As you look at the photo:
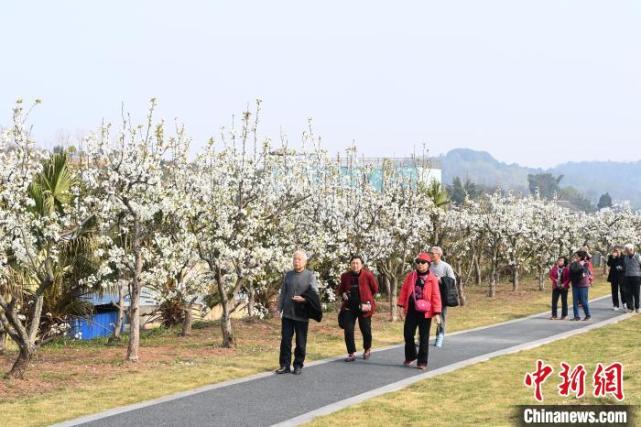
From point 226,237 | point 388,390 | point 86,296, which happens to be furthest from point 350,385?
point 86,296

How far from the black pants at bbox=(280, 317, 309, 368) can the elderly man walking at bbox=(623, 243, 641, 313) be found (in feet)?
42.8

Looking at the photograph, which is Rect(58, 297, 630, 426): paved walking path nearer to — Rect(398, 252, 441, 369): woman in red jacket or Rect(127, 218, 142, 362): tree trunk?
Rect(398, 252, 441, 369): woman in red jacket

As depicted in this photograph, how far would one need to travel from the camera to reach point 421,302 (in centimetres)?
1369

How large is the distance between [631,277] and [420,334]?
11932 mm

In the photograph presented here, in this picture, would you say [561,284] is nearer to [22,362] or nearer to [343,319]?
[343,319]

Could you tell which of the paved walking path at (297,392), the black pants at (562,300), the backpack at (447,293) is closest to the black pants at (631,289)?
the black pants at (562,300)

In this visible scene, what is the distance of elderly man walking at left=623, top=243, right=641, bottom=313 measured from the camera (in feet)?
77.3

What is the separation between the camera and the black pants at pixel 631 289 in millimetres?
23703

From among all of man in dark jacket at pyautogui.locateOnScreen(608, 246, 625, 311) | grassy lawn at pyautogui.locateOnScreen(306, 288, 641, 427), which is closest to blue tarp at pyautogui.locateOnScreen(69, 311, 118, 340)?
grassy lawn at pyautogui.locateOnScreen(306, 288, 641, 427)

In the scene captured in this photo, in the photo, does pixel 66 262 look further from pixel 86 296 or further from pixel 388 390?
pixel 388 390

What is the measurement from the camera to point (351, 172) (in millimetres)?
26531

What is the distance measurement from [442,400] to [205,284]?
27.8 feet

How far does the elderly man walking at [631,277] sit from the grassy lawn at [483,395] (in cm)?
841

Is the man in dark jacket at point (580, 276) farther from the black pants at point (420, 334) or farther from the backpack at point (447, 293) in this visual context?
the black pants at point (420, 334)
